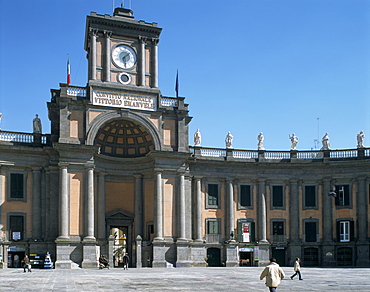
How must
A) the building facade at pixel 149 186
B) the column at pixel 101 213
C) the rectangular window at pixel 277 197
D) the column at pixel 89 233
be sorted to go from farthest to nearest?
1. the rectangular window at pixel 277 197
2. the column at pixel 101 213
3. the building facade at pixel 149 186
4. the column at pixel 89 233

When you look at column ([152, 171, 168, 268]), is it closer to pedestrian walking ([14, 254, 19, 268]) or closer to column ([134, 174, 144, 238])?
column ([134, 174, 144, 238])

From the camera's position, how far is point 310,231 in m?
59.4

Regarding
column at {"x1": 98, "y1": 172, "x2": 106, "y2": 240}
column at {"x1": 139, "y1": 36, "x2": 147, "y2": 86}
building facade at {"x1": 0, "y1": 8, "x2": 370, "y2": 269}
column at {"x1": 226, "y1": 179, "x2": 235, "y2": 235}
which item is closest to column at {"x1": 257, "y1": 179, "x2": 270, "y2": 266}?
building facade at {"x1": 0, "y1": 8, "x2": 370, "y2": 269}

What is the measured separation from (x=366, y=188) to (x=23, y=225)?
35348mm

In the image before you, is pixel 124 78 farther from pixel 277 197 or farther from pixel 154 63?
pixel 277 197

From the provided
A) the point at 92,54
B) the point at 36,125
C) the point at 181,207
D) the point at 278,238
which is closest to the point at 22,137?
the point at 36,125

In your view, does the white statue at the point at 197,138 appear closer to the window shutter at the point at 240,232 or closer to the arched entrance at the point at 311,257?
the window shutter at the point at 240,232

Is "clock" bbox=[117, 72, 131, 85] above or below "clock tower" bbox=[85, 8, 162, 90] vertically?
below

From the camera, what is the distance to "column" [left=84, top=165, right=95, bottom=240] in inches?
1982

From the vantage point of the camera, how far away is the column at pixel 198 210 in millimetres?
56531

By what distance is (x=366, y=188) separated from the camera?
58.0m

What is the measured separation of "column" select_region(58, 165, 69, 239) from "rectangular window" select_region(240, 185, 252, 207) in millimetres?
19338

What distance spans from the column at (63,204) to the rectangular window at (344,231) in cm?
2898

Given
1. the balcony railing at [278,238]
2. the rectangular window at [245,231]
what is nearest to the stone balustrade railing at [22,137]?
the rectangular window at [245,231]
